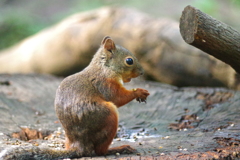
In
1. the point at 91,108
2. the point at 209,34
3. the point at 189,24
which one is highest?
the point at 189,24

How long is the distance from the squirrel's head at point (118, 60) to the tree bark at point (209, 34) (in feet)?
2.61

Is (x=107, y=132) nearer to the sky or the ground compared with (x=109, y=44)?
nearer to the ground

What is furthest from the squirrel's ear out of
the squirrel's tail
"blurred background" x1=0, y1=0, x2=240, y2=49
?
"blurred background" x1=0, y1=0, x2=240, y2=49

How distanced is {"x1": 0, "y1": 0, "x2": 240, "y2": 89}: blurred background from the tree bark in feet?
10.8

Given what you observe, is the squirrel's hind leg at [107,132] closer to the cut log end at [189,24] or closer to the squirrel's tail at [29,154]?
the squirrel's tail at [29,154]

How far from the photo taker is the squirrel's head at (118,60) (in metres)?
4.17

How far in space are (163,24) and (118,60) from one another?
4.54 meters

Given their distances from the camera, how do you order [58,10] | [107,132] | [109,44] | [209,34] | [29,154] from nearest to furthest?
[29,154]
[107,132]
[209,34]
[109,44]
[58,10]

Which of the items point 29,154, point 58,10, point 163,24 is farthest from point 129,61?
point 58,10

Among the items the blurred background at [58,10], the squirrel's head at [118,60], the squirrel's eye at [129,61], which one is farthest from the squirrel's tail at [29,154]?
the blurred background at [58,10]

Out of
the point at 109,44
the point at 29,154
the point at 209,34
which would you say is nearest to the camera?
the point at 29,154

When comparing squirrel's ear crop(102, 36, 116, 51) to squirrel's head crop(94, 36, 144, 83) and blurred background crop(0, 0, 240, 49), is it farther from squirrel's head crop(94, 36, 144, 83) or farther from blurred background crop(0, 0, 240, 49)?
blurred background crop(0, 0, 240, 49)

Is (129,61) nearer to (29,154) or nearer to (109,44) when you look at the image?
(109,44)

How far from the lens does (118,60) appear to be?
421 cm
